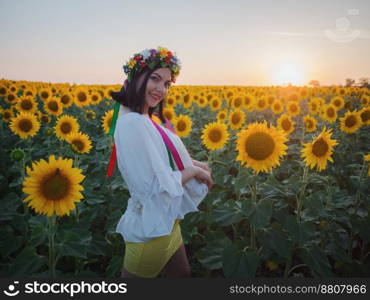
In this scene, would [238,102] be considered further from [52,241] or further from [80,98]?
[52,241]

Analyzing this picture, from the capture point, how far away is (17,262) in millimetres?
2039

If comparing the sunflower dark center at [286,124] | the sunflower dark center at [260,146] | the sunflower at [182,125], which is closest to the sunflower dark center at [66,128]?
the sunflower at [182,125]

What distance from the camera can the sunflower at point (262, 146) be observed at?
96.7 inches

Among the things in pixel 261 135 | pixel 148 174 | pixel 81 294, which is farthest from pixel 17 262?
pixel 261 135

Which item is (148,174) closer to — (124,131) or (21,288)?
(124,131)

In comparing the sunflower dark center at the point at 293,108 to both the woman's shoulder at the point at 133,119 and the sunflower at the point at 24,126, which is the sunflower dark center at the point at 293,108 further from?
the woman's shoulder at the point at 133,119

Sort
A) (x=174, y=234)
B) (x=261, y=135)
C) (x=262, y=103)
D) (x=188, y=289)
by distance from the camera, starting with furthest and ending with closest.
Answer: (x=262, y=103) → (x=261, y=135) → (x=174, y=234) → (x=188, y=289)

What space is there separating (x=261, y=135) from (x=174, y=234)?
3.50 ft

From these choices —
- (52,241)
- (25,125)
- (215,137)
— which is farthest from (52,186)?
(25,125)

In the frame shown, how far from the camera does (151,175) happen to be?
1.96 metres

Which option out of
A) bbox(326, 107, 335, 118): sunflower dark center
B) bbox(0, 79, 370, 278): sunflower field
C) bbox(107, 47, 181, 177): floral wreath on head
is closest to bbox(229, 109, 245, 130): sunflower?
bbox(0, 79, 370, 278): sunflower field

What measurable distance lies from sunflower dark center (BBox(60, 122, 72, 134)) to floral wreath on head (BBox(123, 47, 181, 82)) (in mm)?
3050

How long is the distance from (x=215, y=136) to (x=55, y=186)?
10.1ft

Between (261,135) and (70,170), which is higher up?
(261,135)
